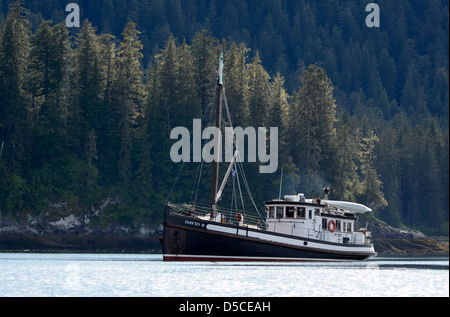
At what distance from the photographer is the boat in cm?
5700

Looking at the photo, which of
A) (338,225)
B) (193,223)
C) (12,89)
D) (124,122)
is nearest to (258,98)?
(124,122)

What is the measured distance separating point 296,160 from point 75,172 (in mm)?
28642

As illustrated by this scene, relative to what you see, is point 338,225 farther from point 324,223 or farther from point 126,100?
point 126,100

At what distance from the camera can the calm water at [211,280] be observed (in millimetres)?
38531

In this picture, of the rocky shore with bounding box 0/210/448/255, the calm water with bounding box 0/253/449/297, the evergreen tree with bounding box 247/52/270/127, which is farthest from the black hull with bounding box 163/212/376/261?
the evergreen tree with bounding box 247/52/270/127

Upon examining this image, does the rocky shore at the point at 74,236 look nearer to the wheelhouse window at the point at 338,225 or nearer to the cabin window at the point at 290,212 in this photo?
the wheelhouse window at the point at 338,225

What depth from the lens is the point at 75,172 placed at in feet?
335

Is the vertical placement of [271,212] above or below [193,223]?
above

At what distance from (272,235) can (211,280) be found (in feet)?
49.9

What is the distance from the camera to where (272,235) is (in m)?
58.2

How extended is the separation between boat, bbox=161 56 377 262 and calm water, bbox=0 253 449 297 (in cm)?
118

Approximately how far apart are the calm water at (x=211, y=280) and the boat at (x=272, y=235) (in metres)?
1.18

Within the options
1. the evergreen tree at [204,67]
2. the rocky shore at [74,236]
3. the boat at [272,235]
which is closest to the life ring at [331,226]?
the boat at [272,235]
